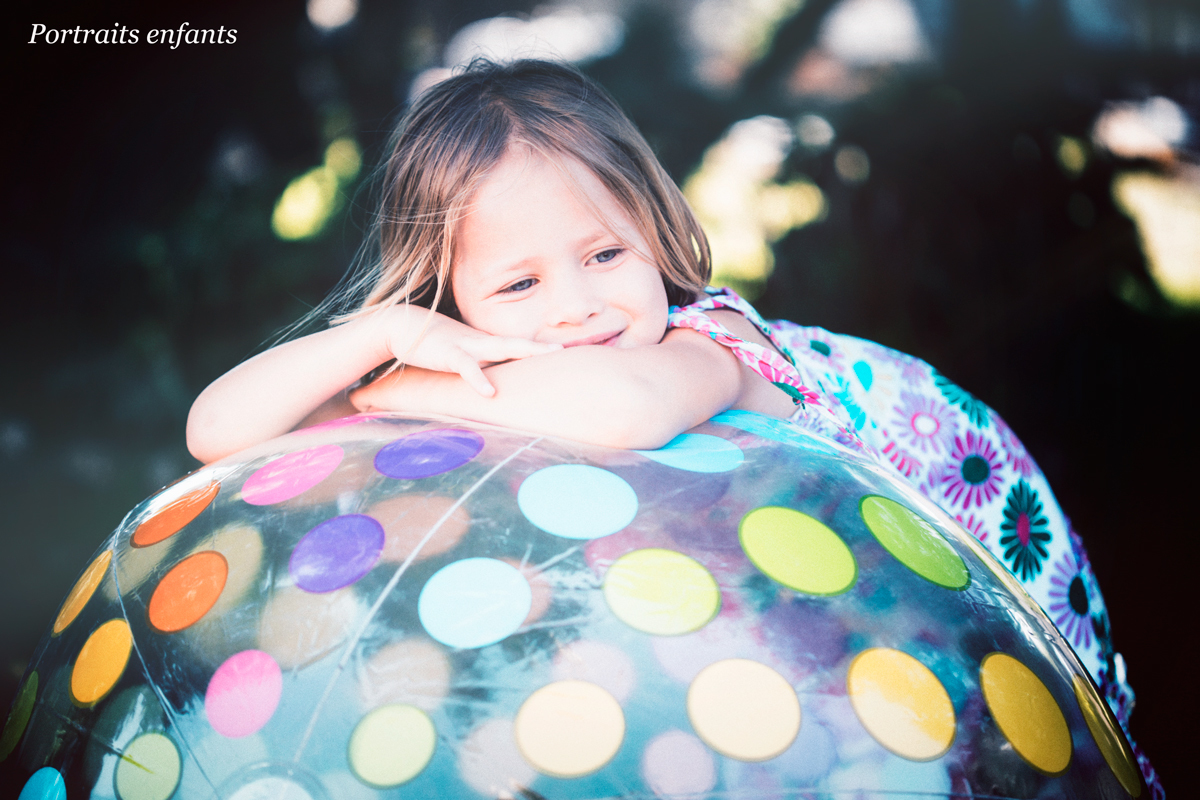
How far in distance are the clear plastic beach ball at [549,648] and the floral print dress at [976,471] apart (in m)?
0.44

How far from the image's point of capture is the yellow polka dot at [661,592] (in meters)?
0.48

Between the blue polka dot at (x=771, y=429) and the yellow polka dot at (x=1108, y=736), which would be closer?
the yellow polka dot at (x=1108, y=736)

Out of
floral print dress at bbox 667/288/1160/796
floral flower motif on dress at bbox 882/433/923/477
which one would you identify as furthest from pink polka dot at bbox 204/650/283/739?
floral flower motif on dress at bbox 882/433/923/477

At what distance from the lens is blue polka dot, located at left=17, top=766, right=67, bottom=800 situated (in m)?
0.53

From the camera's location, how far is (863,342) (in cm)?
118

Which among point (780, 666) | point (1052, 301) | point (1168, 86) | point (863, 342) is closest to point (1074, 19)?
point (1168, 86)

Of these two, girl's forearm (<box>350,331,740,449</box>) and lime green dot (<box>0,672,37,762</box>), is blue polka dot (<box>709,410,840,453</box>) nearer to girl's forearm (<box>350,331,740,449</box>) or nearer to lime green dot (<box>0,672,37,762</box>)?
girl's forearm (<box>350,331,740,449</box>)

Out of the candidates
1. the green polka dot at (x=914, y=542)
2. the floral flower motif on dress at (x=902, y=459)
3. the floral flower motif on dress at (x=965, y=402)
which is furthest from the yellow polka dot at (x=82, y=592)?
the floral flower motif on dress at (x=965, y=402)

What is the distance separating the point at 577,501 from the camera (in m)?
0.54

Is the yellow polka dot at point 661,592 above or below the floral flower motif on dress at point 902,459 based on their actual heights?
above

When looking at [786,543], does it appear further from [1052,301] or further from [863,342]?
[1052,301]

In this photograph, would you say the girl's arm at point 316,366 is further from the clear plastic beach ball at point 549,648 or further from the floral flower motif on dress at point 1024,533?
the floral flower motif on dress at point 1024,533

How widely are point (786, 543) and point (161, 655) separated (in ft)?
1.28

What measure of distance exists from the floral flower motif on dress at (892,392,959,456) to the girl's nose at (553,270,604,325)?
1.65 feet
